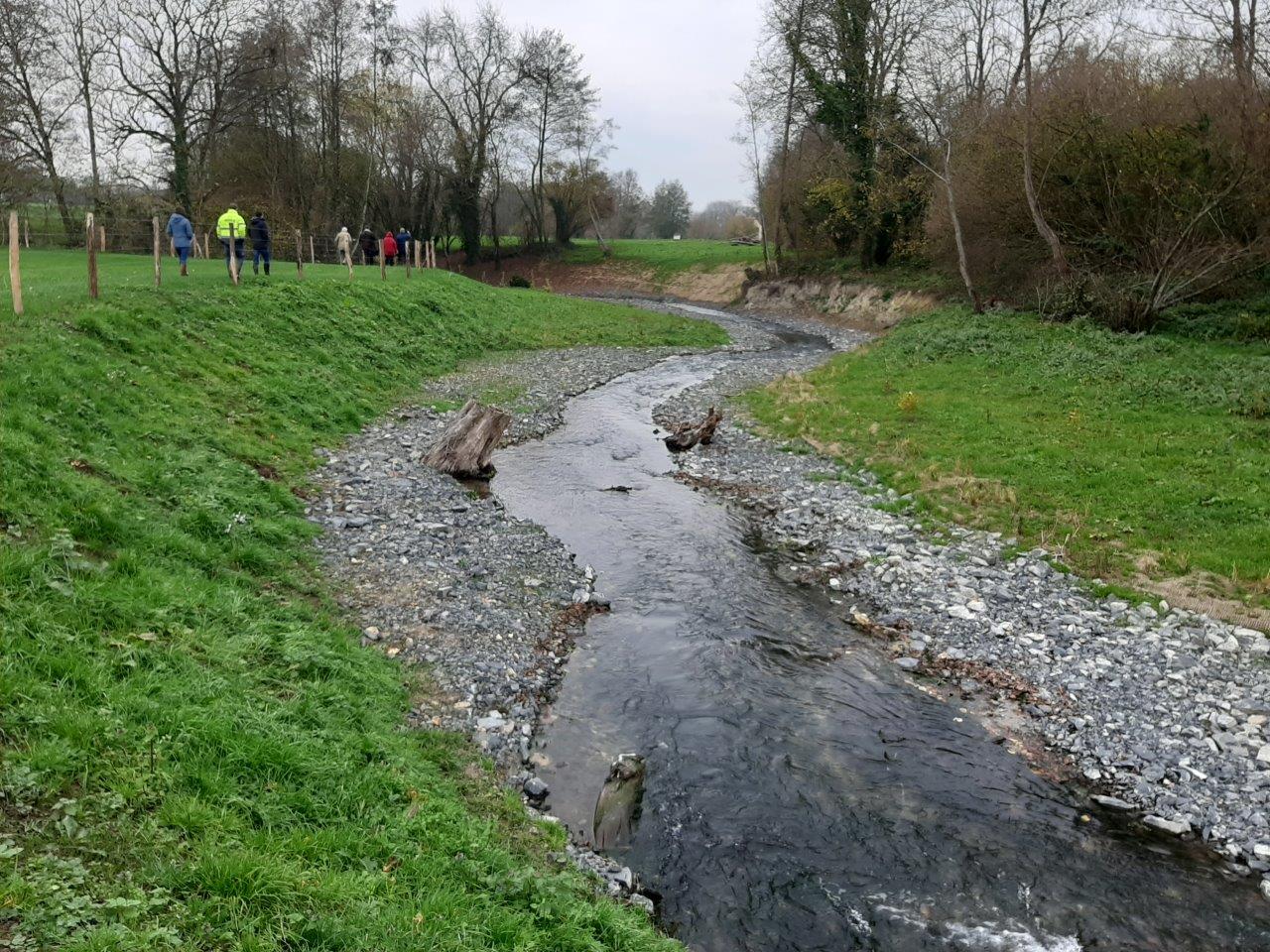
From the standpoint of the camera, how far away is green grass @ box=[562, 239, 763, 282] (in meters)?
72.4

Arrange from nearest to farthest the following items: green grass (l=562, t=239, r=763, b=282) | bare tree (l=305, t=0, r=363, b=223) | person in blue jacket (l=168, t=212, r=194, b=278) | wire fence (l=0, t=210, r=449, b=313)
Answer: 1. person in blue jacket (l=168, t=212, r=194, b=278)
2. wire fence (l=0, t=210, r=449, b=313)
3. bare tree (l=305, t=0, r=363, b=223)
4. green grass (l=562, t=239, r=763, b=282)

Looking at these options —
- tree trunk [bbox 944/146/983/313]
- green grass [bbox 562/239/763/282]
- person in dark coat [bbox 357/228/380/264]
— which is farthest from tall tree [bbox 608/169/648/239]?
tree trunk [bbox 944/146/983/313]

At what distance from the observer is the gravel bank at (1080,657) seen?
27.9 ft

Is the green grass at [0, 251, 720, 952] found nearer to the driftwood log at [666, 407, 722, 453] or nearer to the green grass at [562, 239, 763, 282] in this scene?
the driftwood log at [666, 407, 722, 453]

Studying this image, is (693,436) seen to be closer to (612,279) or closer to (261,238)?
(261,238)

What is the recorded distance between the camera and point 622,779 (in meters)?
8.27

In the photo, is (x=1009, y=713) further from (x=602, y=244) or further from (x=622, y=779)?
(x=602, y=244)

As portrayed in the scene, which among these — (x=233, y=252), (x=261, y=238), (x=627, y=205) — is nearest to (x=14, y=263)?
(x=233, y=252)

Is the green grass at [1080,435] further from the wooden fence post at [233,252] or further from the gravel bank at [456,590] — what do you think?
the wooden fence post at [233,252]

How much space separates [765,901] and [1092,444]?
1438 centimetres

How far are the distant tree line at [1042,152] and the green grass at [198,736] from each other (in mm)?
27054

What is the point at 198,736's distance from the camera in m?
6.82

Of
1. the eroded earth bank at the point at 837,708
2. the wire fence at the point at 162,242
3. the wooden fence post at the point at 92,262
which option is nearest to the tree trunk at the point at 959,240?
the eroded earth bank at the point at 837,708

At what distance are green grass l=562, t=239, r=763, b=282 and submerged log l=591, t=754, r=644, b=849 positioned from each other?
62848 millimetres
